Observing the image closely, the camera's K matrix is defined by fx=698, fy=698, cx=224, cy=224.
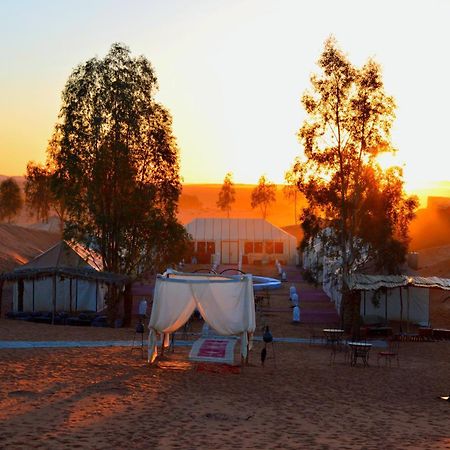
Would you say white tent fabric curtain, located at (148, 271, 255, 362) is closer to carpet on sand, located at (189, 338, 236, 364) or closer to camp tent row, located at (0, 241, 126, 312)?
carpet on sand, located at (189, 338, 236, 364)

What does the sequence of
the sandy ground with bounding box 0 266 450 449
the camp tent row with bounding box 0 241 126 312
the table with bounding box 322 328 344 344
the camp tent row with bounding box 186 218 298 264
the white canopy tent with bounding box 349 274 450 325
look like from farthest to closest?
the camp tent row with bounding box 186 218 298 264 → the camp tent row with bounding box 0 241 126 312 → the white canopy tent with bounding box 349 274 450 325 → the table with bounding box 322 328 344 344 → the sandy ground with bounding box 0 266 450 449

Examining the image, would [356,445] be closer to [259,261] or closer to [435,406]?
[435,406]

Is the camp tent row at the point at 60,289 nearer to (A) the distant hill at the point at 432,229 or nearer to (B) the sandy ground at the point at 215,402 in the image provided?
(B) the sandy ground at the point at 215,402

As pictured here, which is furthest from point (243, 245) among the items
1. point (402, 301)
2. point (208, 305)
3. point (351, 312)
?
point (208, 305)

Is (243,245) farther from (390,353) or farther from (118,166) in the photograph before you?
(390,353)

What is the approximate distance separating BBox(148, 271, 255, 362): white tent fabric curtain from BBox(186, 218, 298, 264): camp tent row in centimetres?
4351

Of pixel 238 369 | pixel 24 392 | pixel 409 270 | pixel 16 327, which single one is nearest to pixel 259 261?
pixel 409 270

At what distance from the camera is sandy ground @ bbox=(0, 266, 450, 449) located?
39.5 feet

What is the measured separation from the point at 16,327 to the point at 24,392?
1337cm

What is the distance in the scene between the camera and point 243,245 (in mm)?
65875

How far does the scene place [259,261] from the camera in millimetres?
65375

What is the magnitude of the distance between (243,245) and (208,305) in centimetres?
4532

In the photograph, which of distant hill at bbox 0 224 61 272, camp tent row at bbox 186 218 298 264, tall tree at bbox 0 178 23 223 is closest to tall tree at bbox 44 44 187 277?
distant hill at bbox 0 224 61 272

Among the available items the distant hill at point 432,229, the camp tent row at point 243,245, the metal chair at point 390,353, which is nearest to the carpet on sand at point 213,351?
the metal chair at point 390,353
